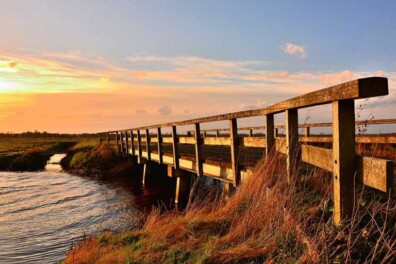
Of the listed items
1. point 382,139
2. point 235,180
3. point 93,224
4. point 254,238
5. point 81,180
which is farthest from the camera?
point 81,180

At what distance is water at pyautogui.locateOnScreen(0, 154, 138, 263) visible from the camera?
920cm

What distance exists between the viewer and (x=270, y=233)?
460cm

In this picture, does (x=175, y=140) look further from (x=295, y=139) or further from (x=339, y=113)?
(x=339, y=113)

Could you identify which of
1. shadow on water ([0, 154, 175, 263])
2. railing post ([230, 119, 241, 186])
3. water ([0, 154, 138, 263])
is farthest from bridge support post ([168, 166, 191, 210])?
railing post ([230, 119, 241, 186])

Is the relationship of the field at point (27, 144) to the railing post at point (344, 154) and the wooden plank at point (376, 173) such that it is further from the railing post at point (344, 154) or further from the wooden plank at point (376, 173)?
the wooden plank at point (376, 173)

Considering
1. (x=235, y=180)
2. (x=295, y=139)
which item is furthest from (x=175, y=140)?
(x=295, y=139)

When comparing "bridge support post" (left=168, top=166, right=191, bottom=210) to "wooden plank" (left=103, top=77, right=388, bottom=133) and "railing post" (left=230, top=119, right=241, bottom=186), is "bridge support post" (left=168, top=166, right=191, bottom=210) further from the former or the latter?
"wooden plank" (left=103, top=77, right=388, bottom=133)

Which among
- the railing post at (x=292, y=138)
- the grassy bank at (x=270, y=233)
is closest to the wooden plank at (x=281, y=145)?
the grassy bank at (x=270, y=233)

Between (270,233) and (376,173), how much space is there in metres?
1.68

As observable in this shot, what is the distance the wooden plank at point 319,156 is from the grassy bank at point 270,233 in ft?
1.43

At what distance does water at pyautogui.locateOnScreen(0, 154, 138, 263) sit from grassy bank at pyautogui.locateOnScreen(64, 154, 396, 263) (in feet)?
7.91

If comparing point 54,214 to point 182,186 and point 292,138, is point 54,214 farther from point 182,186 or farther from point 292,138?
point 292,138

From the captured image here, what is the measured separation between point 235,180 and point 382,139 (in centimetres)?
354

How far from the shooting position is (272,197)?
213 inches
